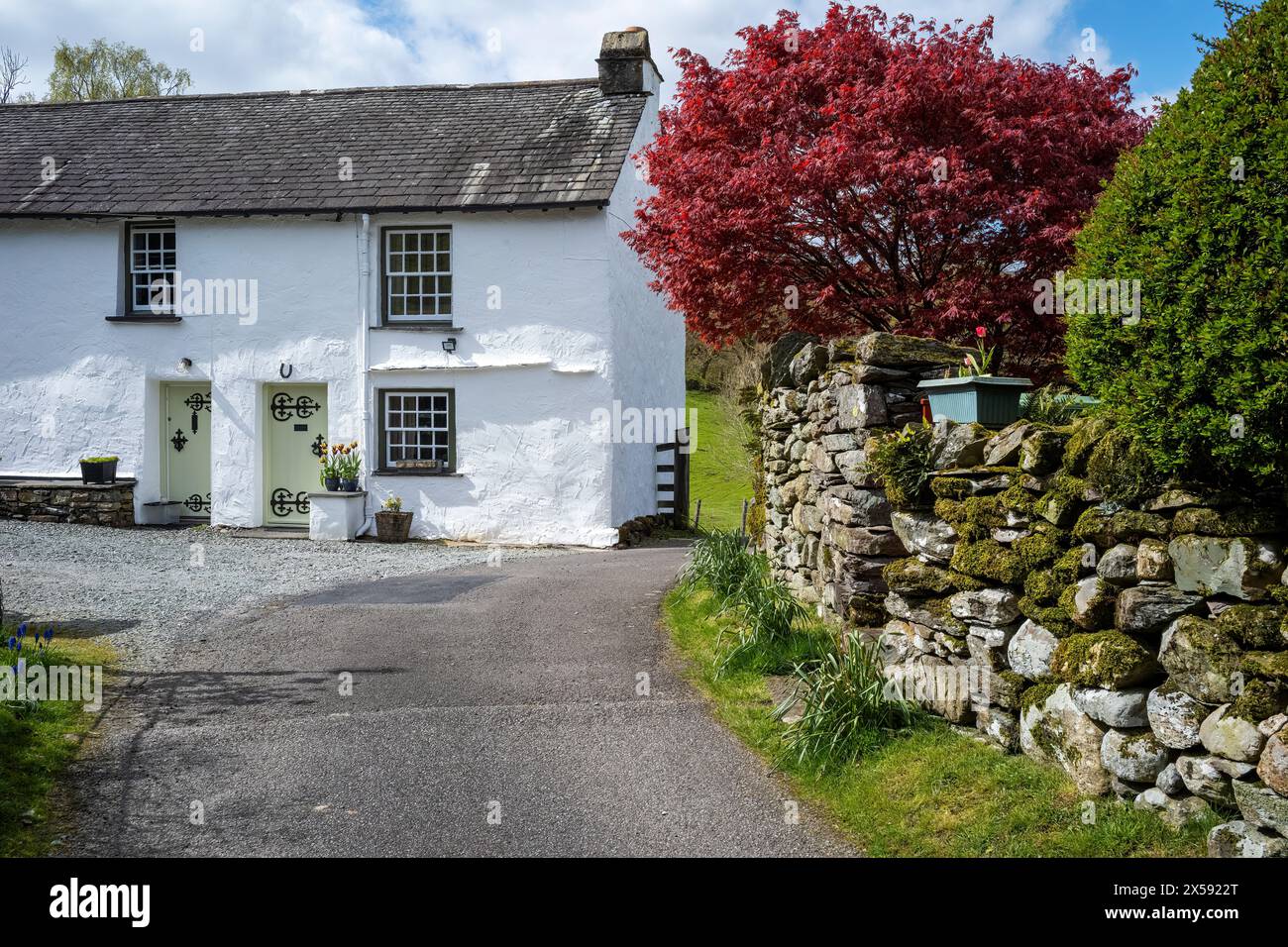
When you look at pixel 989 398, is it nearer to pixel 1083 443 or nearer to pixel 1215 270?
pixel 1083 443

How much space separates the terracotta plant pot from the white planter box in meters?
0.46

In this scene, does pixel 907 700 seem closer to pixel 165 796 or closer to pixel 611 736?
pixel 611 736

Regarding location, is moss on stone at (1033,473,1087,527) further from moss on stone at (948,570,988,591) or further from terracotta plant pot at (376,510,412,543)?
terracotta plant pot at (376,510,412,543)

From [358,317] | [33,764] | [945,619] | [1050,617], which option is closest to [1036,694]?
[1050,617]

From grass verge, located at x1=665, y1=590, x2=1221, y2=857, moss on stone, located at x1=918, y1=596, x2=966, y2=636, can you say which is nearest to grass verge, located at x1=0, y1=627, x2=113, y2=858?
grass verge, located at x1=665, y1=590, x2=1221, y2=857

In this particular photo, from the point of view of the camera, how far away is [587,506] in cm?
1672

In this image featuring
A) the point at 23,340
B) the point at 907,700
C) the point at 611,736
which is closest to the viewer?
the point at 907,700

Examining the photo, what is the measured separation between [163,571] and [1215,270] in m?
12.3

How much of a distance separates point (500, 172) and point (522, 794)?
44.2ft

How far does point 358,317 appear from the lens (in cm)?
1723

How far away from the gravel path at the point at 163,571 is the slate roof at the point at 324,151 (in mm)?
5531

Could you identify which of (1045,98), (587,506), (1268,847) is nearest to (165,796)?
(1268,847)

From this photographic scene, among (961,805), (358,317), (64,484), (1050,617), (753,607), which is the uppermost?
(358,317)

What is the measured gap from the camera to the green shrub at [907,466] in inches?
251
